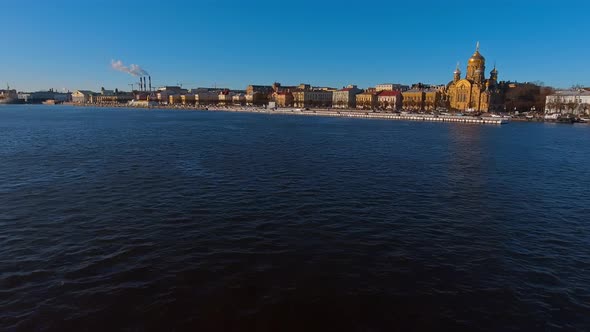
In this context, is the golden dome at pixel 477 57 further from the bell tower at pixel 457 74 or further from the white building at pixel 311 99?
the white building at pixel 311 99

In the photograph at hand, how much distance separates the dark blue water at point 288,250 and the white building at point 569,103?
103m

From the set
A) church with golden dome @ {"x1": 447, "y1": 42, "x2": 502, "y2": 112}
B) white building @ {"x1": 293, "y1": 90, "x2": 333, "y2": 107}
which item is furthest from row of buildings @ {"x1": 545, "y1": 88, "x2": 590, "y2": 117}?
white building @ {"x1": 293, "y1": 90, "x2": 333, "y2": 107}

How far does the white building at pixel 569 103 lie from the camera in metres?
108

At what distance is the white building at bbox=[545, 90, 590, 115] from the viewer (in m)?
108

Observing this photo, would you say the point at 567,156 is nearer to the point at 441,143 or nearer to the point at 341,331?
the point at 441,143

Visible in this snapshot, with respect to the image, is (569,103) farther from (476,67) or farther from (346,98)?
(346,98)

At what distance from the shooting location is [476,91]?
119 meters

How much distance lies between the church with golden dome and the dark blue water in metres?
103

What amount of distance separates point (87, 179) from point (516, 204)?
23.2 meters

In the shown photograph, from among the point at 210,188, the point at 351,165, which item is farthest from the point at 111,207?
the point at 351,165

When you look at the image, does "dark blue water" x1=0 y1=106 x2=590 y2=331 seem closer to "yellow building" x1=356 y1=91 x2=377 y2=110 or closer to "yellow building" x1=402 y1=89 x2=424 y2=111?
"yellow building" x1=402 y1=89 x2=424 y2=111

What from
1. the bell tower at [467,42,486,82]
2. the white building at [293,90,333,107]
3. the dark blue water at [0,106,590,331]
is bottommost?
the dark blue water at [0,106,590,331]

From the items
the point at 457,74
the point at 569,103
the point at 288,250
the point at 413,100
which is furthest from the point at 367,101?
the point at 288,250

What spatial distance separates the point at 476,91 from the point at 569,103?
79.7 feet
